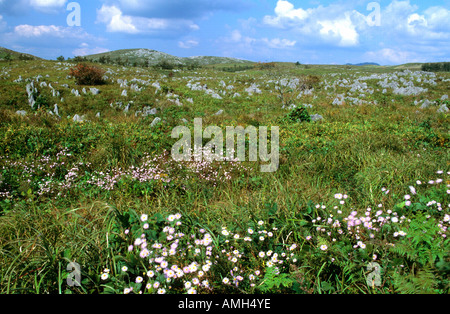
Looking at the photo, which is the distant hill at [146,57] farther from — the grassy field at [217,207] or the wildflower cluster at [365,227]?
the wildflower cluster at [365,227]

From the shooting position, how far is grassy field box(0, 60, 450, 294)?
2.41 m

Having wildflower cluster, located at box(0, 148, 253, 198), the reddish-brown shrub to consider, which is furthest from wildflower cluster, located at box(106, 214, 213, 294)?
the reddish-brown shrub

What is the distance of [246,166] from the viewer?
660 centimetres

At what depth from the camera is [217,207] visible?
4.04 meters

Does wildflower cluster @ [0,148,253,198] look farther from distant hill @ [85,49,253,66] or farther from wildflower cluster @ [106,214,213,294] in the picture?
distant hill @ [85,49,253,66]

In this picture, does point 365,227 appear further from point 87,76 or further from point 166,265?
point 87,76

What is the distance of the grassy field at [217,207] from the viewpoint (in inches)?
94.8

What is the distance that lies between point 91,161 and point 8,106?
309 inches

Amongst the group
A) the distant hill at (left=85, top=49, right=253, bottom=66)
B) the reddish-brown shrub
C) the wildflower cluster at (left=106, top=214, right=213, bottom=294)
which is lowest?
the wildflower cluster at (left=106, top=214, right=213, bottom=294)

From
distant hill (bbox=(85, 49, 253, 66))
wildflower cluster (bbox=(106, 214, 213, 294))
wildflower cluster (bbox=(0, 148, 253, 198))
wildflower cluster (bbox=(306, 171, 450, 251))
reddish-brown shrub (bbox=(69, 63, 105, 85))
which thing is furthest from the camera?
distant hill (bbox=(85, 49, 253, 66))

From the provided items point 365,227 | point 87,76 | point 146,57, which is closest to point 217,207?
point 365,227

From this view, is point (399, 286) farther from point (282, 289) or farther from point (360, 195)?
point (360, 195)

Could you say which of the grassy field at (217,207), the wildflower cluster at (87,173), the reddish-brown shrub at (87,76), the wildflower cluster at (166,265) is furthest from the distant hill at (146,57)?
the wildflower cluster at (166,265)
